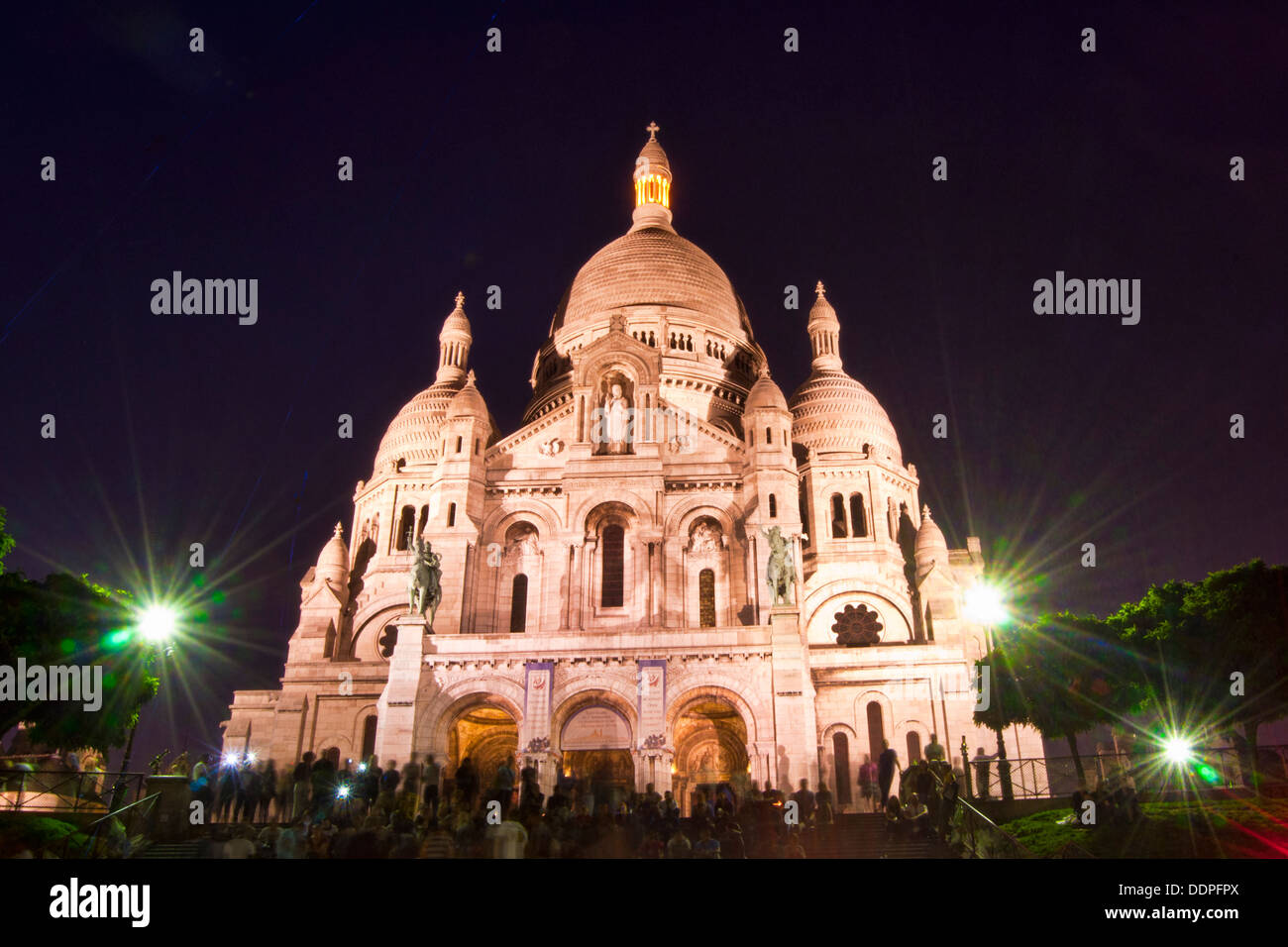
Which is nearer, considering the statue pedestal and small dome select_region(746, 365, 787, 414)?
the statue pedestal

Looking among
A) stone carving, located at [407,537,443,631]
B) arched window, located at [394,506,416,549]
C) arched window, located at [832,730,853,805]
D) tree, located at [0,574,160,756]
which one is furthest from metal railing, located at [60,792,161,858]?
arched window, located at [394,506,416,549]

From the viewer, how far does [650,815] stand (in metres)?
23.4

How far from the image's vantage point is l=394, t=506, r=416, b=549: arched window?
5156 cm

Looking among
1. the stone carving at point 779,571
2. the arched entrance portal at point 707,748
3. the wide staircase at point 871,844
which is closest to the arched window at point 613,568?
the arched entrance portal at point 707,748

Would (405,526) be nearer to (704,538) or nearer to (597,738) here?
(704,538)

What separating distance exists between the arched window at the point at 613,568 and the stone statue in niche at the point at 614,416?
340 cm

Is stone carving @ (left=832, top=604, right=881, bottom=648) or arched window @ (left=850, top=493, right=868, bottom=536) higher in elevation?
arched window @ (left=850, top=493, right=868, bottom=536)

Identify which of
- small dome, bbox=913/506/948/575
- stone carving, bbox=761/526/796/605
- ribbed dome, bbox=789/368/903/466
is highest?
ribbed dome, bbox=789/368/903/466

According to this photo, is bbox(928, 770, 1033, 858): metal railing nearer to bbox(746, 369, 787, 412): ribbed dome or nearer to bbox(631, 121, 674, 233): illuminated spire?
bbox(746, 369, 787, 412): ribbed dome

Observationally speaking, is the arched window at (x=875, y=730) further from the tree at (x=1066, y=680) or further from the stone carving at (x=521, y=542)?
the stone carving at (x=521, y=542)

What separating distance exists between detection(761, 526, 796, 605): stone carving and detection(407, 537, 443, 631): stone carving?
469 inches

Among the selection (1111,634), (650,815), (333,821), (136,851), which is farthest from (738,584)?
(136,851)

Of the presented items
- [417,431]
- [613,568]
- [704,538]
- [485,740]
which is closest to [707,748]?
[613,568]
